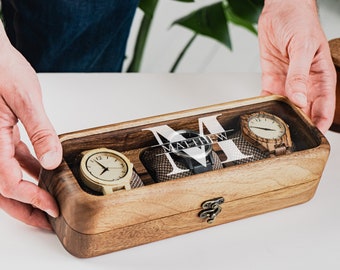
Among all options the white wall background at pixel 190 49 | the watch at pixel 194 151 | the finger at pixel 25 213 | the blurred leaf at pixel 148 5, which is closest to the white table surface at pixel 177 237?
the finger at pixel 25 213

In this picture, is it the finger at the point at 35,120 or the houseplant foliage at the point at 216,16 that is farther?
the houseplant foliage at the point at 216,16

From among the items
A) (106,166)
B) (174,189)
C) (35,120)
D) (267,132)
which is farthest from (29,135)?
(267,132)

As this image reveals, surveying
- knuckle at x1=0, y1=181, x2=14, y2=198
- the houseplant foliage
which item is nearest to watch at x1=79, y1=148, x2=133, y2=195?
knuckle at x1=0, y1=181, x2=14, y2=198

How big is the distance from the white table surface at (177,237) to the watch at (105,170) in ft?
0.45

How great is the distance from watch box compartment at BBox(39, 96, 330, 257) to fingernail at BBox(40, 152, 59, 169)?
0.02 metres

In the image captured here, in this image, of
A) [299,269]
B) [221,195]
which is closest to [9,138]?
[221,195]

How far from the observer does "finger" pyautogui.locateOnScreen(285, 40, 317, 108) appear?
1275 mm

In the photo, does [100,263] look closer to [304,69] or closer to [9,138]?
[9,138]

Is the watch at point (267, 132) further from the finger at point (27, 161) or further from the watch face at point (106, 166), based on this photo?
the finger at point (27, 161)

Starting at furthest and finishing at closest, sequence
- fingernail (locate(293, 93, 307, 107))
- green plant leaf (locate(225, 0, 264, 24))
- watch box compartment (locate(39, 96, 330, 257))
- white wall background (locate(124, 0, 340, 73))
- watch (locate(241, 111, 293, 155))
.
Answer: white wall background (locate(124, 0, 340, 73)) < green plant leaf (locate(225, 0, 264, 24)) < fingernail (locate(293, 93, 307, 107)) < watch (locate(241, 111, 293, 155)) < watch box compartment (locate(39, 96, 330, 257))

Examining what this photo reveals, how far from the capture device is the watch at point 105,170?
1.03 metres

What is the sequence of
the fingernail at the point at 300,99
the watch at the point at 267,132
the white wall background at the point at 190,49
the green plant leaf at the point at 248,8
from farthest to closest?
the white wall background at the point at 190,49, the green plant leaf at the point at 248,8, the fingernail at the point at 300,99, the watch at the point at 267,132

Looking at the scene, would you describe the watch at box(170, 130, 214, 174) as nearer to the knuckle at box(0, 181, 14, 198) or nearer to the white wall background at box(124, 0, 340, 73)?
the knuckle at box(0, 181, 14, 198)

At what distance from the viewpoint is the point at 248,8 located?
2016mm
